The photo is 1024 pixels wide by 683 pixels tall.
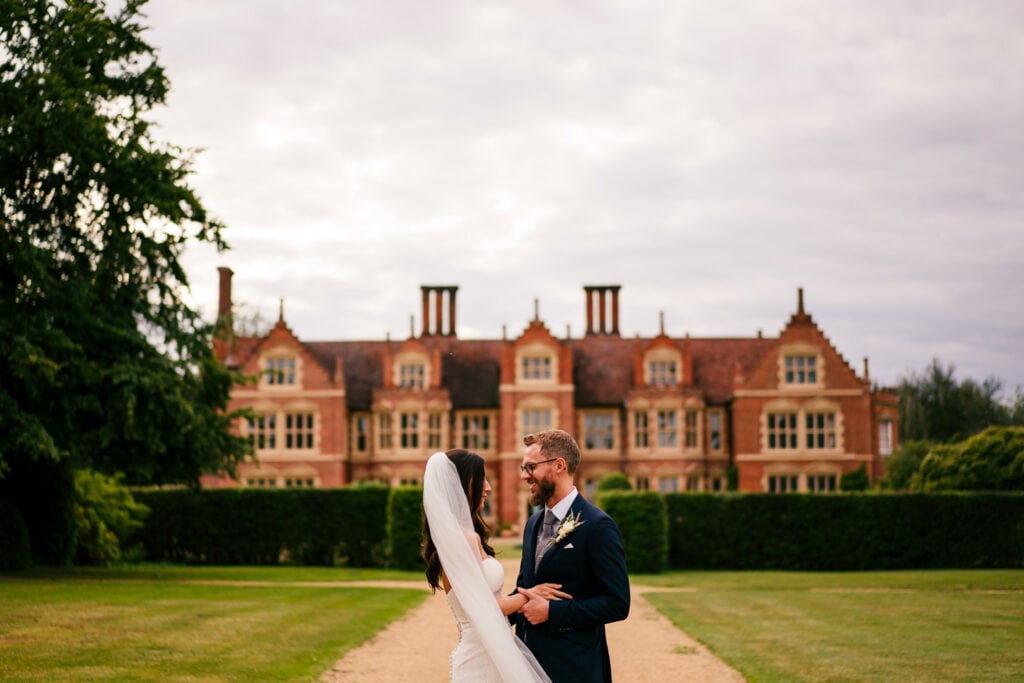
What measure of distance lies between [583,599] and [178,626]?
9.96 metres

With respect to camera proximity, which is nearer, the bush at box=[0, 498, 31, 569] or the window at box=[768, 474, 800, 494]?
the bush at box=[0, 498, 31, 569]

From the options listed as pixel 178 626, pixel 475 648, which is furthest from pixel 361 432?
pixel 475 648

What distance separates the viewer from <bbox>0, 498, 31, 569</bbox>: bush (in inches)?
904

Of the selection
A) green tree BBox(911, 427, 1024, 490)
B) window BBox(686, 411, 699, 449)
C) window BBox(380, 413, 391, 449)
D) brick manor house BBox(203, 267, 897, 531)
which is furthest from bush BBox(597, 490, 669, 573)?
window BBox(380, 413, 391, 449)

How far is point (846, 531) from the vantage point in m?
28.9

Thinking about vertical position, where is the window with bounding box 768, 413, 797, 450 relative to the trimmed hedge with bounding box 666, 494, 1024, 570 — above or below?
above

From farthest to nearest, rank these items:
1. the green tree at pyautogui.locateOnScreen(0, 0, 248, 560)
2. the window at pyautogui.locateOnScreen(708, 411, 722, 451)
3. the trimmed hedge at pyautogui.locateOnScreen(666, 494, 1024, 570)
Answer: the window at pyautogui.locateOnScreen(708, 411, 722, 451) → the trimmed hedge at pyautogui.locateOnScreen(666, 494, 1024, 570) → the green tree at pyautogui.locateOnScreen(0, 0, 248, 560)

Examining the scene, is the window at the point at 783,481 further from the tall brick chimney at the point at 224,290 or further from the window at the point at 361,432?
the tall brick chimney at the point at 224,290

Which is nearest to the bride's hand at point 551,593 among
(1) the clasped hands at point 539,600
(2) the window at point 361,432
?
(1) the clasped hands at point 539,600

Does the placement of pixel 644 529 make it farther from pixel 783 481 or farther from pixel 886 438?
pixel 886 438

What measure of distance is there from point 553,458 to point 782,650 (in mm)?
8522

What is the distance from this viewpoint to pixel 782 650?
41.1ft

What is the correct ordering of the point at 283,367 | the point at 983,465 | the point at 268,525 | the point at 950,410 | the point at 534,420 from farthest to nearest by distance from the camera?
the point at 950,410
the point at 534,420
the point at 283,367
the point at 983,465
the point at 268,525

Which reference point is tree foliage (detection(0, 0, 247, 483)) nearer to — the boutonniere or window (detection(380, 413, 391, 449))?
the boutonniere
